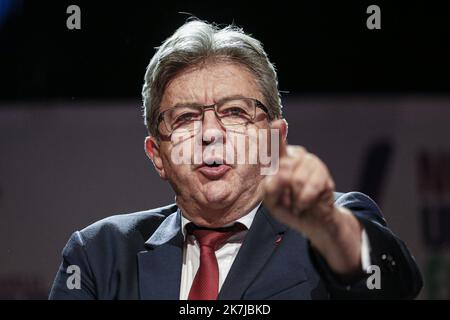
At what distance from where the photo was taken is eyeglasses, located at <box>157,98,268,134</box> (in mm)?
1514

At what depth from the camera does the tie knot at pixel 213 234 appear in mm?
1488

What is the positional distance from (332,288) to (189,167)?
1.31 feet

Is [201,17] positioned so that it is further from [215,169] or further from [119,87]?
[215,169]

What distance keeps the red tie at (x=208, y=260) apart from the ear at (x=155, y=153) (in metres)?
0.15

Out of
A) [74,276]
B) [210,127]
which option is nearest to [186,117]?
[210,127]

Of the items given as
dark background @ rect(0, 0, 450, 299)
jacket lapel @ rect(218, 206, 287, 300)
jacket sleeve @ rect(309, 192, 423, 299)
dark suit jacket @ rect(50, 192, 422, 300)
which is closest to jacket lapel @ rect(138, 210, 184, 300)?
dark suit jacket @ rect(50, 192, 422, 300)

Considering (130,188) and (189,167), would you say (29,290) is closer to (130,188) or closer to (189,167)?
(130,188)

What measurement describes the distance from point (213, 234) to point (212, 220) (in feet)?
0.18

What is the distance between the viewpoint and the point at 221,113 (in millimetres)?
1515

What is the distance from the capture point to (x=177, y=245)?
1.51 m

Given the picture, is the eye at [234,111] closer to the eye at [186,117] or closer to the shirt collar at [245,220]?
the eye at [186,117]

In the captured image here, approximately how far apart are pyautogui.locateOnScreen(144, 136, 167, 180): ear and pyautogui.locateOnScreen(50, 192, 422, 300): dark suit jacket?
0.11 metres

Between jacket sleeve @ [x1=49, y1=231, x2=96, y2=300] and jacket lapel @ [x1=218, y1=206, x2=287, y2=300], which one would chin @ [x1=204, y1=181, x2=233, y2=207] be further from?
jacket sleeve @ [x1=49, y1=231, x2=96, y2=300]

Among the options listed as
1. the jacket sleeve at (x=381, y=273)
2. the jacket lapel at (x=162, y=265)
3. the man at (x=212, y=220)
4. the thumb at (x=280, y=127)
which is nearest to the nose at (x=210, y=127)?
the man at (x=212, y=220)
